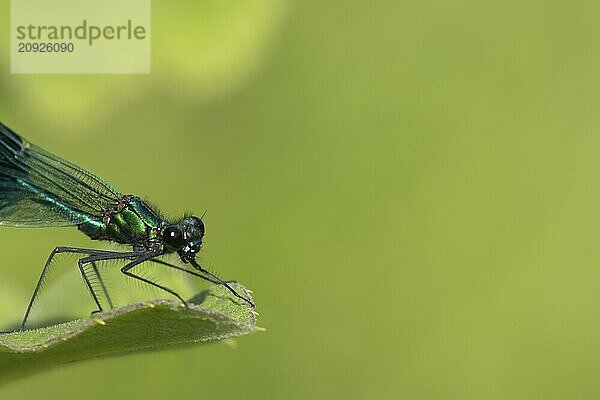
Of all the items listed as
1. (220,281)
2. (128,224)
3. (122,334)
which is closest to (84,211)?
(128,224)

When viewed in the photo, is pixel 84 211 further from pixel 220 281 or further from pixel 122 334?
pixel 122 334

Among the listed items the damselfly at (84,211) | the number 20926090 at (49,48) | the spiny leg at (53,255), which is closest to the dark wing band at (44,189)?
the damselfly at (84,211)

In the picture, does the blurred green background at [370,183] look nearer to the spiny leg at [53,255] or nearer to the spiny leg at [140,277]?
the spiny leg at [53,255]

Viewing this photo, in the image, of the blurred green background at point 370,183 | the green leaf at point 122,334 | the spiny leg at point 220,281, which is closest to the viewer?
the green leaf at point 122,334

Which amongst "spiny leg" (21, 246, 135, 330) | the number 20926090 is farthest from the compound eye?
the number 20926090

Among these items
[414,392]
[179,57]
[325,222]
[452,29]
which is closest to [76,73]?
[179,57]

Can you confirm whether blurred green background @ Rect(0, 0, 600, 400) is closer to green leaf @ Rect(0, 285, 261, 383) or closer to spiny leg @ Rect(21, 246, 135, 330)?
spiny leg @ Rect(21, 246, 135, 330)
